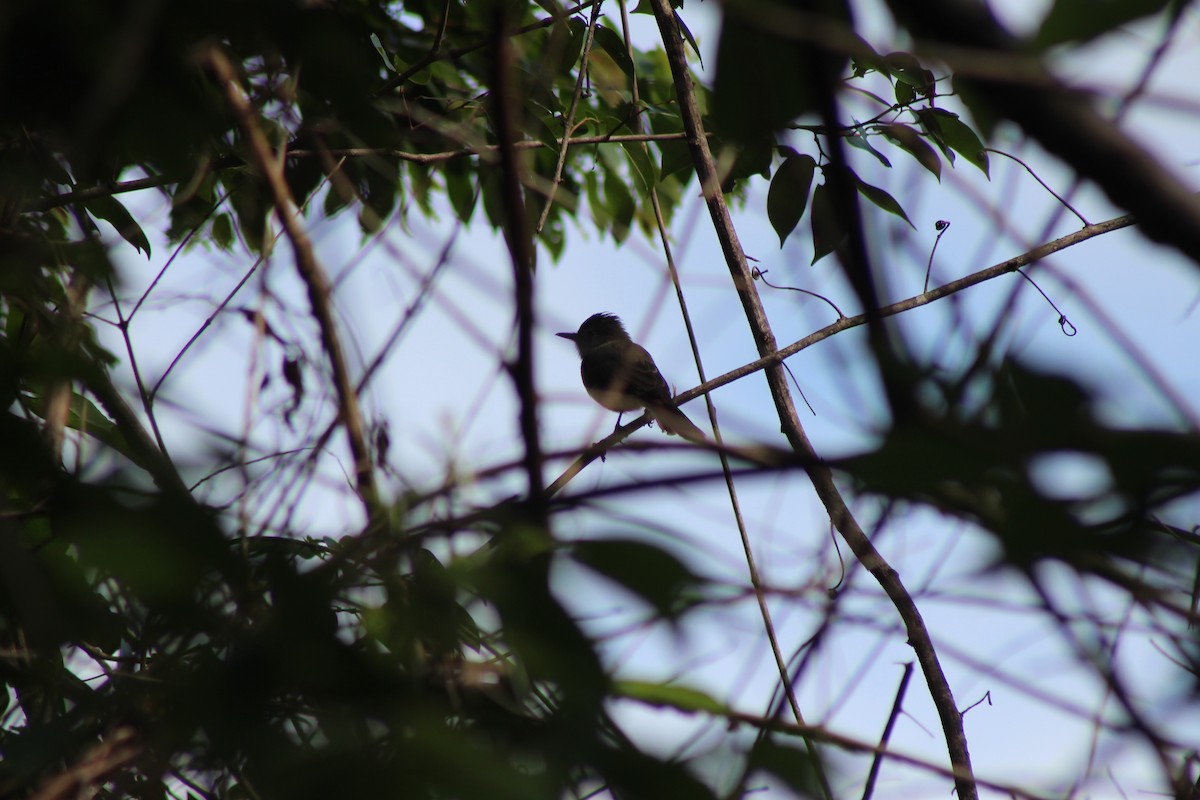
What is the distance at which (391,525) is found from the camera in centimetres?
102

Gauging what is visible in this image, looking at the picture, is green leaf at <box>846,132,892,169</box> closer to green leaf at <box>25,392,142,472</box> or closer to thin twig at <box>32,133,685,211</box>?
thin twig at <box>32,133,685,211</box>

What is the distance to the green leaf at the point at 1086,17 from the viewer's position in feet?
2.79

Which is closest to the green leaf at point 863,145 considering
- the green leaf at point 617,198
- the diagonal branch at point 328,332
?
the green leaf at point 617,198

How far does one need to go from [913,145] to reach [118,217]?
207 centimetres

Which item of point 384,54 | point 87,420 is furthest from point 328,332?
point 384,54

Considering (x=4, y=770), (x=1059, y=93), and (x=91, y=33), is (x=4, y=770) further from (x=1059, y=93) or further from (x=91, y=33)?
(x=1059, y=93)

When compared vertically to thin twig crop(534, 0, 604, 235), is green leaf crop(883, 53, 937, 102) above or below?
above

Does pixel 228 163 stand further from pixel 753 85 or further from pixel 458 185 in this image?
pixel 753 85

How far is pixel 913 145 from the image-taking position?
2.67 metres

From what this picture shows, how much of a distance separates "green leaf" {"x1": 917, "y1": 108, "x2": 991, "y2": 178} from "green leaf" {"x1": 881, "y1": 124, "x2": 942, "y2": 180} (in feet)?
0.18

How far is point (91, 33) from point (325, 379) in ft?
2.12

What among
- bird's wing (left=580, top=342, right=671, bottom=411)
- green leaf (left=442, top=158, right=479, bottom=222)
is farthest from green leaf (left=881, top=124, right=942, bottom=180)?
bird's wing (left=580, top=342, right=671, bottom=411)

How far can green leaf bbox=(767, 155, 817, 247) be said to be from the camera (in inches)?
114

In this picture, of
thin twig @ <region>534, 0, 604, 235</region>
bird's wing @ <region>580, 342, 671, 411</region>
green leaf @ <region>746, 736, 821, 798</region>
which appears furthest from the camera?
bird's wing @ <region>580, 342, 671, 411</region>
